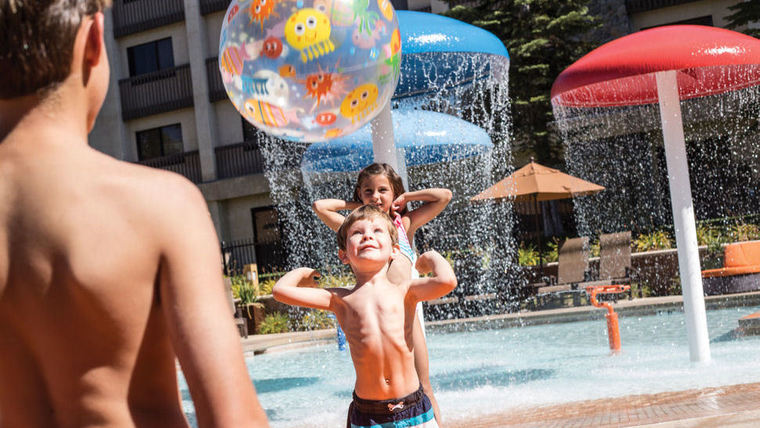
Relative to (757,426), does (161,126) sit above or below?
above

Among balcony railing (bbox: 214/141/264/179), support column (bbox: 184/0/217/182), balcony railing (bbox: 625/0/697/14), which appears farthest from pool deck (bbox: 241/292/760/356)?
support column (bbox: 184/0/217/182)

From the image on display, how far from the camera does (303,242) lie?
86.4 ft

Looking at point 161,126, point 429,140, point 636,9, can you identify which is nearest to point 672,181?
point 429,140

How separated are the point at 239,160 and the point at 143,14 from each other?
263 inches

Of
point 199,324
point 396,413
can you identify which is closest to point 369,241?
point 396,413

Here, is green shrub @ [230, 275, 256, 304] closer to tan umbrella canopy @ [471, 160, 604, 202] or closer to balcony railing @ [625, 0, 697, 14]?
tan umbrella canopy @ [471, 160, 604, 202]

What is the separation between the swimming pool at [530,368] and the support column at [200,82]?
1638cm

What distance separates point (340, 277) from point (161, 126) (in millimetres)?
15506

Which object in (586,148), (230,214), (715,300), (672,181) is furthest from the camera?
(230,214)

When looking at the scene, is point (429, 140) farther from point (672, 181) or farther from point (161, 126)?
point (161, 126)

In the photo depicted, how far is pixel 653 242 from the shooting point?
17.6 meters

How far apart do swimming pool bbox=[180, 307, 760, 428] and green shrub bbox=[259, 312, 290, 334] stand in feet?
9.59

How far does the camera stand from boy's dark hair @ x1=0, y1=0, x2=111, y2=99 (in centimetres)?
108

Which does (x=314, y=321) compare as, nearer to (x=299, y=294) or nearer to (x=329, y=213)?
(x=329, y=213)
